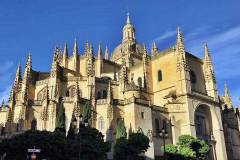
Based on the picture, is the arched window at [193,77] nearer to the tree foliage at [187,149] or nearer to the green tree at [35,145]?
the tree foliage at [187,149]

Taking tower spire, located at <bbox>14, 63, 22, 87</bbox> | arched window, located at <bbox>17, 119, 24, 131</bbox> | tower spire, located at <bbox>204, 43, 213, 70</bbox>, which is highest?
tower spire, located at <bbox>204, 43, 213, 70</bbox>

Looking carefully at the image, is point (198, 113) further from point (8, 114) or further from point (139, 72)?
point (8, 114)

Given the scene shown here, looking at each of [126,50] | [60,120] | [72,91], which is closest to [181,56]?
[126,50]

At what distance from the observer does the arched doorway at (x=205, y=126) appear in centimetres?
4916

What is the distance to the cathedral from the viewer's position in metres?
41.1

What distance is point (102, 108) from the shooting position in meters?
41.9

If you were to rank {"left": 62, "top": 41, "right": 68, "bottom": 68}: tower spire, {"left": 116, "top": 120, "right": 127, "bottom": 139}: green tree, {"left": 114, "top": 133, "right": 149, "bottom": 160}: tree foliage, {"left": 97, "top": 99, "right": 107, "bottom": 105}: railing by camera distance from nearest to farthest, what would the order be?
1. {"left": 114, "top": 133, "right": 149, "bottom": 160}: tree foliage
2. {"left": 116, "top": 120, "right": 127, "bottom": 139}: green tree
3. {"left": 97, "top": 99, "right": 107, "bottom": 105}: railing
4. {"left": 62, "top": 41, "right": 68, "bottom": 68}: tower spire

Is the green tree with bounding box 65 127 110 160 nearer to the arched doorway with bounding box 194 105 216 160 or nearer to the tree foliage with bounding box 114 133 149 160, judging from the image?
the tree foliage with bounding box 114 133 149 160

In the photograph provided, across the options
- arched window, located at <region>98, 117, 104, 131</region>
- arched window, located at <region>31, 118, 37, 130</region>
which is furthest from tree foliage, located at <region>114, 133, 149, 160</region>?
arched window, located at <region>31, 118, 37, 130</region>

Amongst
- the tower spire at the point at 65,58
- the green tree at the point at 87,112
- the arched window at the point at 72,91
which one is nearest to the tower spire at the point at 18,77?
the arched window at the point at 72,91

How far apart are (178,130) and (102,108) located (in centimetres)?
1147

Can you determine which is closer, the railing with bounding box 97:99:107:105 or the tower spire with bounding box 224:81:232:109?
the railing with bounding box 97:99:107:105

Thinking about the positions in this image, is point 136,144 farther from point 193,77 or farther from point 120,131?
point 193,77

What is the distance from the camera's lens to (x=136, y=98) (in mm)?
42281
